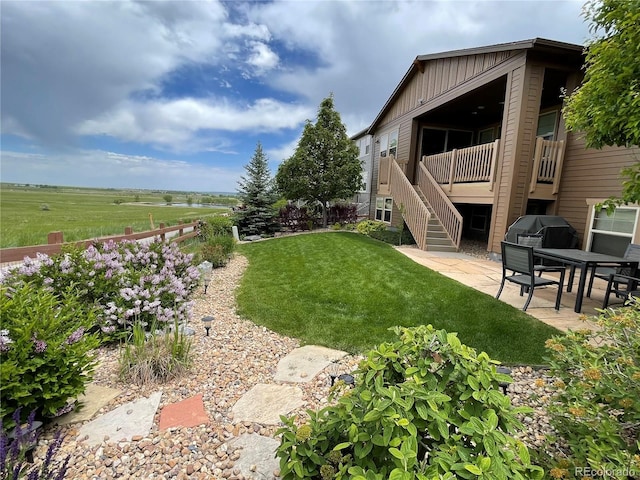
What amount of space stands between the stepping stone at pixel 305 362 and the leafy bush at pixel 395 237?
7.13m

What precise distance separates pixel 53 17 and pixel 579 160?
944cm

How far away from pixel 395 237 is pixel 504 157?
428 cm

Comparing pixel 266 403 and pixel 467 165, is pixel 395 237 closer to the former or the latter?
pixel 467 165

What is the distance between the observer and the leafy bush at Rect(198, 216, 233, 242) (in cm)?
1088

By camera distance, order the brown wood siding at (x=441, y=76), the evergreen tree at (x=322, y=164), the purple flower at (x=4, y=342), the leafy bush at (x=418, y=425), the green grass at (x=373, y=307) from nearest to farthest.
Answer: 1. the leafy bush at (x=418, y=425)
2. the purple flower at (x=4, y=342)
3. the green grass at (x=373, y=307)
4. the brown wood siding at (x=441, y=76)
5. the evergreen tree at (x=322, y=164)

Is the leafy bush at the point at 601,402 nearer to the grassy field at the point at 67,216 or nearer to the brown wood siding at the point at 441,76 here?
the brown wood siding at the point at 441,76

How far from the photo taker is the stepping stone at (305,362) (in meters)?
2.77

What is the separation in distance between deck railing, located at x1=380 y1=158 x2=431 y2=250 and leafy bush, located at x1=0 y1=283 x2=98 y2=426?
814cm

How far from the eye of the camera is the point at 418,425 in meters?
1.14

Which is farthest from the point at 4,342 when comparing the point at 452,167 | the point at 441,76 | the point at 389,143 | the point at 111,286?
the point at 389,143

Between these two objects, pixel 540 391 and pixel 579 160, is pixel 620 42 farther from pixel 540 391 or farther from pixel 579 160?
pixel 579 160

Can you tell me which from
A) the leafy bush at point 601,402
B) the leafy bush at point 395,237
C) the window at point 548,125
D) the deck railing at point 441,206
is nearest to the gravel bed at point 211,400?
the leafy bush at point 601,402

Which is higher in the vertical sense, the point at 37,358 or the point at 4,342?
the point at 4,342

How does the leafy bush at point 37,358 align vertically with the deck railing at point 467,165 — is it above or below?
below
